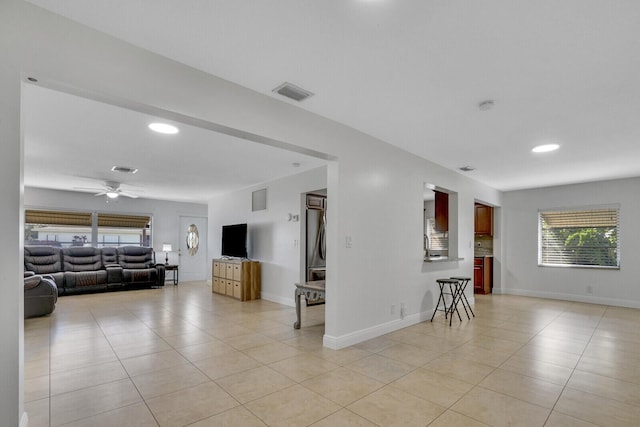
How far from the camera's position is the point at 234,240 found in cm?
724

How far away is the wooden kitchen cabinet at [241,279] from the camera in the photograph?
6.52m

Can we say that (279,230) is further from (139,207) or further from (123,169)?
(139,207)

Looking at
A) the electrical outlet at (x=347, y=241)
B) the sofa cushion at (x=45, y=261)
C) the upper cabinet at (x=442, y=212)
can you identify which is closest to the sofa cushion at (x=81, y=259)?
the sofa cushion at (x=45, y=261)

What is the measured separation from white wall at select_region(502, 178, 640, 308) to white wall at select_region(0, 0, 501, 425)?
2178 millimetres

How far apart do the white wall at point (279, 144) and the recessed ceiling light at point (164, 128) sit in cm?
141

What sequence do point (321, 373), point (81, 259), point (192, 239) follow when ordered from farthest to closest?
point (192, 239), point (81, 259), point (321, 373)

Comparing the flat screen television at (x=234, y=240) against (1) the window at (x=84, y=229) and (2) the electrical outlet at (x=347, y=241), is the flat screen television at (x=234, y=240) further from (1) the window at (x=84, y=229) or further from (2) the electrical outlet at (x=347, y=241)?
(2) the electrical outlet at (x=347, y=241)

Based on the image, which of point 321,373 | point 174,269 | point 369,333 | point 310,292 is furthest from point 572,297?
point 174,269

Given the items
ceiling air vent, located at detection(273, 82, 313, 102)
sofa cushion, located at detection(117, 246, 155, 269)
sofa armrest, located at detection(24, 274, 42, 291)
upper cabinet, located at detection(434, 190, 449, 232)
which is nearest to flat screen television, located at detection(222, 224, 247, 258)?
sofa cushion, located at detection(117, 246, 155, 269)

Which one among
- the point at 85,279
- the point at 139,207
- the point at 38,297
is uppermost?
the point at 139,207

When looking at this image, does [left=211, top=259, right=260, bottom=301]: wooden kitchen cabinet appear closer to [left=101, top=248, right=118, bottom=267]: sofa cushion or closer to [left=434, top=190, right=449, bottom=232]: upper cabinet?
[left=101, top=248, right=118, bottom=267]: sofa cushion

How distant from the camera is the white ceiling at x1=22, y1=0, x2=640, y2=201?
1.74 m

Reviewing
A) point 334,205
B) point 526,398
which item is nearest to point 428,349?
point 526,398

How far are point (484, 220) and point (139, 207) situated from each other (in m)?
9.04
